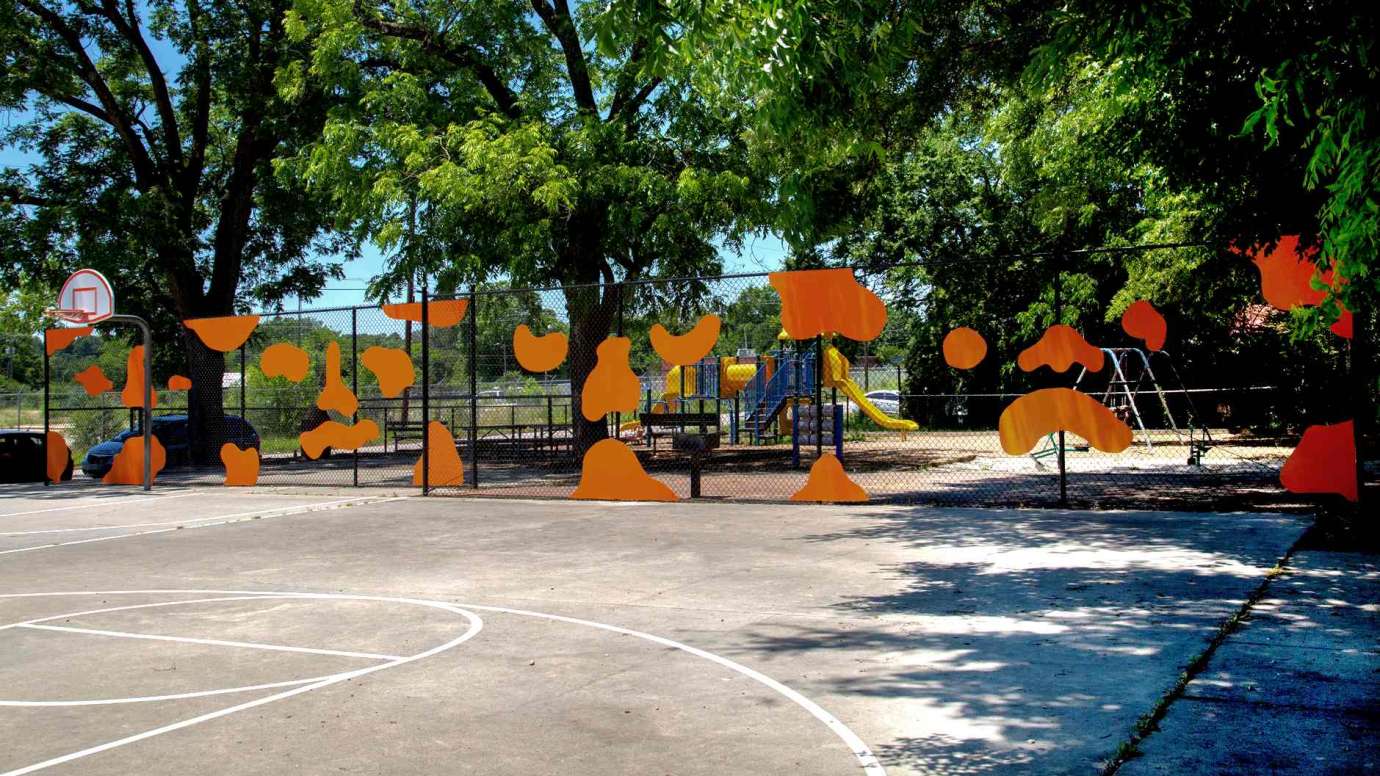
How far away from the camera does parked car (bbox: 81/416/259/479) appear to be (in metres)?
23.0

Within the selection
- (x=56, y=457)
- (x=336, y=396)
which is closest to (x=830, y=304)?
(x=336, y=396)

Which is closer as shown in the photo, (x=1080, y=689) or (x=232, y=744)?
(x=232, y=744)

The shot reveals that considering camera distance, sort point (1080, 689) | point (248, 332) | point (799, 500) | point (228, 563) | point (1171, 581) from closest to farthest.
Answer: point (1080, 689) → point (1171, 581) → point (228, 563) → point (799, 500) → point (248, 332)

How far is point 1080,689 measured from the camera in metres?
5.41

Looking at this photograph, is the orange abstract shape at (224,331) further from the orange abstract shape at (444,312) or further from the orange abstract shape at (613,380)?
the orange abstract shape at (613,380)

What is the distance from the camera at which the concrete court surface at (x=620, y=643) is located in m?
4.75

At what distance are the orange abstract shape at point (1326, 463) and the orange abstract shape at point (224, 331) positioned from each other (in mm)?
16943

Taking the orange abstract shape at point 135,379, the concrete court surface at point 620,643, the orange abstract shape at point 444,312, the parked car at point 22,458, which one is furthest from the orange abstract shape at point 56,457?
the concrete court surface at point 620,643

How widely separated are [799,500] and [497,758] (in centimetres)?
997

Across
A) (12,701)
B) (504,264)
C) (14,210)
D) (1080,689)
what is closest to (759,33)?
(1080,689)

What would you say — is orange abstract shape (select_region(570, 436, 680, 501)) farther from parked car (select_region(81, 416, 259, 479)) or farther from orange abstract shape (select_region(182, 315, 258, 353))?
parked car (select_region(81, 416, 259, 479))

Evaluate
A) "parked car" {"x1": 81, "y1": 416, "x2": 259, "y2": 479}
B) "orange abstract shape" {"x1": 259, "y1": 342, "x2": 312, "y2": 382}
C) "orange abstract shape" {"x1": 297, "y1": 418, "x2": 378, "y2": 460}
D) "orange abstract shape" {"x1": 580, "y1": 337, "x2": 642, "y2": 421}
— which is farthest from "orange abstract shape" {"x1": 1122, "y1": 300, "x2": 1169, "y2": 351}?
"parked car" {"x1": 81, "y1": 416, "x2": 259, "y2": 479}

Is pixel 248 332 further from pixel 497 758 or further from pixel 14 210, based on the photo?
pixel 497 758

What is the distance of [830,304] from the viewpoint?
13.9 meters
